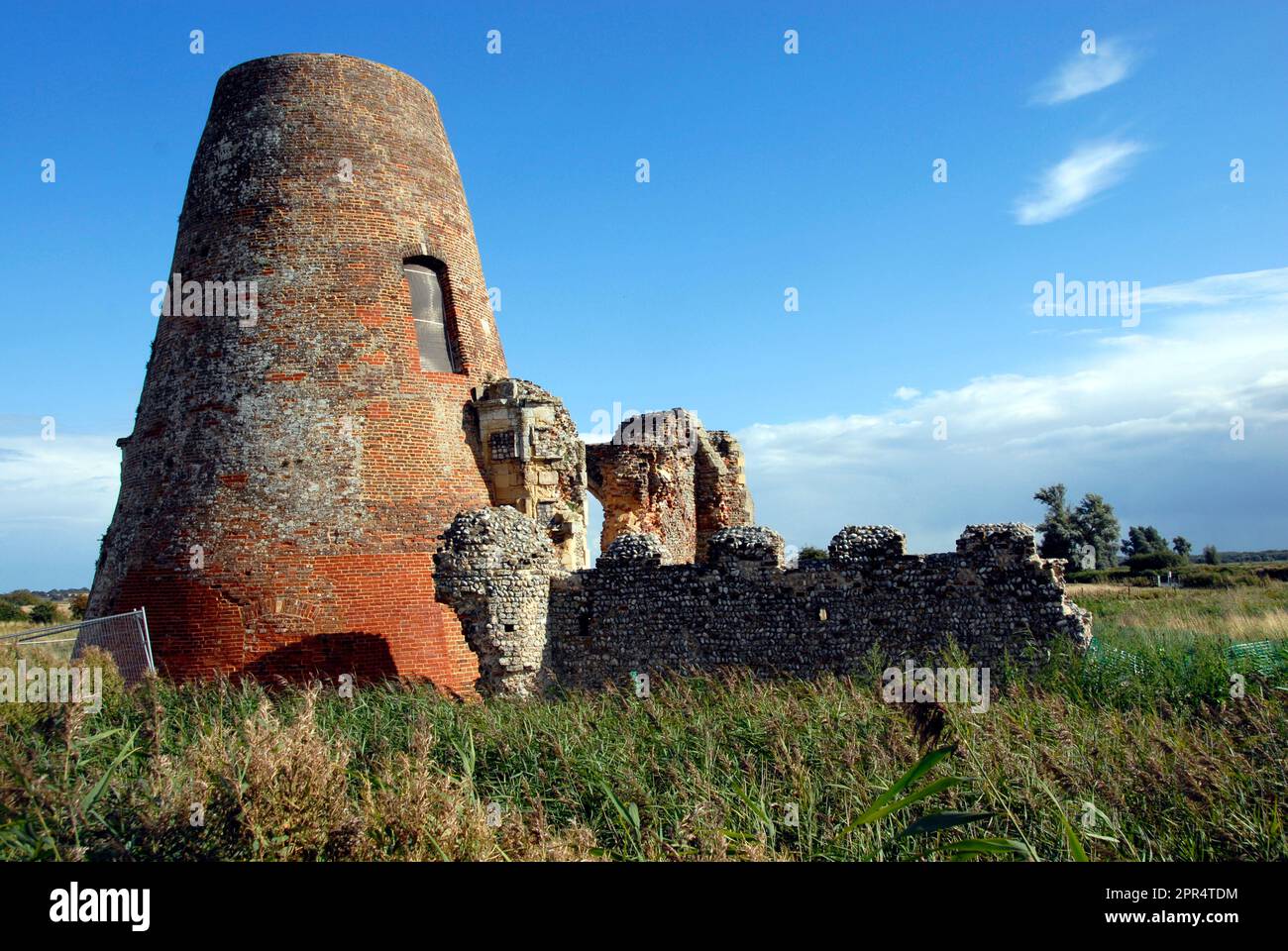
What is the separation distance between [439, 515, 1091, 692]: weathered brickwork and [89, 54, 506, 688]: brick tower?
1316mm

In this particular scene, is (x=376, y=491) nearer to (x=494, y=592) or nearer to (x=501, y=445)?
(x=501, y=445)

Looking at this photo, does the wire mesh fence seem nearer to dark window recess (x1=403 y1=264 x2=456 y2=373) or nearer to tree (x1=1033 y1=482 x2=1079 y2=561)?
dark window recess (x1=403 y1=264 x2=456 y2=373)

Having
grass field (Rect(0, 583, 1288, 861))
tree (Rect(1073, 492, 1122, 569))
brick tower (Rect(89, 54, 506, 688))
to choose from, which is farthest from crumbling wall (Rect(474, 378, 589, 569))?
tree (Rect(1073, 492, 1122, 569))

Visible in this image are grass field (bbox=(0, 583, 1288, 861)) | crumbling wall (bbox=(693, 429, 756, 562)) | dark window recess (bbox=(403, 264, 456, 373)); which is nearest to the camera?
grass field (bbox=(0, 583, 1288, 861))

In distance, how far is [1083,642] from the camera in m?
9.72

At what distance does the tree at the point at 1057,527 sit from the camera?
1839 inches

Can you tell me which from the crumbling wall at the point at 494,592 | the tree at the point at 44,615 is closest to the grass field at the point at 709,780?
the crumbling wall at the point at 494,592

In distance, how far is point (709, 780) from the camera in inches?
262

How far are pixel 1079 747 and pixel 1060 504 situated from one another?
47.1 m

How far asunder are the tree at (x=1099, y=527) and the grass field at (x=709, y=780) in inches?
1653

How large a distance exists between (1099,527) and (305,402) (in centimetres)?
4549

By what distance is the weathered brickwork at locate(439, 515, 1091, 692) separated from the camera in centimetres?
1022
